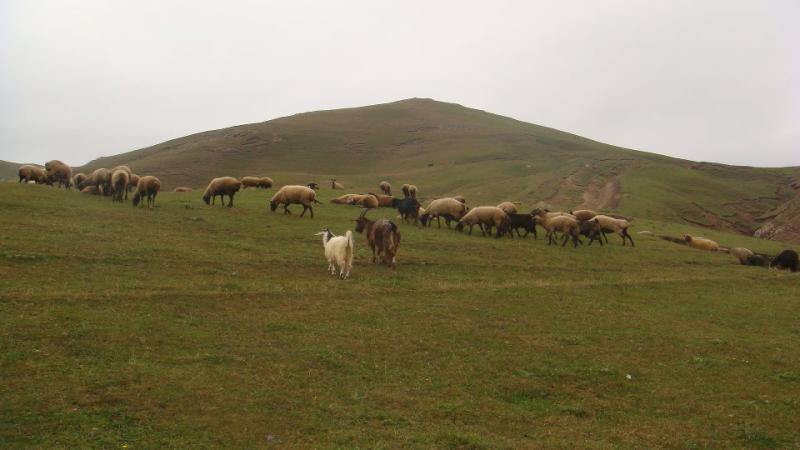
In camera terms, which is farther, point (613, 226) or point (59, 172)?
point (59, 172)

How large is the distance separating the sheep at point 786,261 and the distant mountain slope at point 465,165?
15.2 metres

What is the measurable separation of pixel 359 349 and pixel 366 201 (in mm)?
23233

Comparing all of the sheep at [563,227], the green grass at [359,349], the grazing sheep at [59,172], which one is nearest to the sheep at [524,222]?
the sheep at [563,227]

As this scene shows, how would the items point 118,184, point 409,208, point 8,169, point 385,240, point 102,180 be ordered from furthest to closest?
point 8,169, point 409,208, point 102,180, point 118,184, point 385,240

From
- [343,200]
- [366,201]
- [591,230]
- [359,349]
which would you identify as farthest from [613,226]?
[359,349]

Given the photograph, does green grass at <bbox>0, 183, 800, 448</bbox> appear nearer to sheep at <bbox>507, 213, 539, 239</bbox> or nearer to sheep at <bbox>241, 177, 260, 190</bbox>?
sheep at <bbox>507, 213, 539, 239</bbox>

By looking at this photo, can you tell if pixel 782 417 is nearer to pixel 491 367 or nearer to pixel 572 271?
pixel 491 367

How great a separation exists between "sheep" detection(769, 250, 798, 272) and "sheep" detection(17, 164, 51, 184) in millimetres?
39132

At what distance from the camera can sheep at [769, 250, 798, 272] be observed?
29.5m

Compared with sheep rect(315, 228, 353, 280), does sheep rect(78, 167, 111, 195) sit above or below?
above

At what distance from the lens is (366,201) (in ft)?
117

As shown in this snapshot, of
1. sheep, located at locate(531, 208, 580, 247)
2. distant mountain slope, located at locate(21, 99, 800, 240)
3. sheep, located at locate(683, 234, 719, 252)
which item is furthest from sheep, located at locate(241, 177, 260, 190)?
sheep, located at locate(683, 234, 719, 252)

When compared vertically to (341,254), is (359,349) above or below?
below

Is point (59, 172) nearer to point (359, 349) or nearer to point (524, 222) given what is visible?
point (524, 222)
